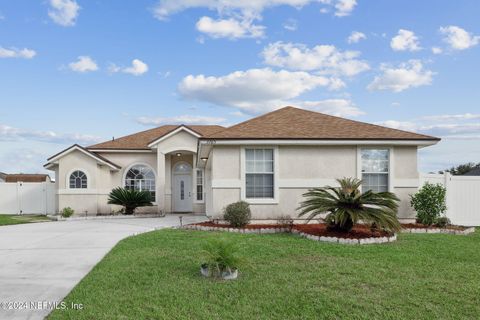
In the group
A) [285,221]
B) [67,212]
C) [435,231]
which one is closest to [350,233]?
[285,221]

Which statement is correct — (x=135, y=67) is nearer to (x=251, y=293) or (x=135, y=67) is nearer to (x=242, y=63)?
(x=242, y=63)

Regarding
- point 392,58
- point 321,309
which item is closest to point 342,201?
point 321,309

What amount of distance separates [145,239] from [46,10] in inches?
330

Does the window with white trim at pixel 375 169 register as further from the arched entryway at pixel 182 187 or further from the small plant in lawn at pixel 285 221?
the arched entryway at pixel 182 187

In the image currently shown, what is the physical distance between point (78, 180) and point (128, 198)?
3030 millimetres

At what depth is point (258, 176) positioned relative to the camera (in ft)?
45.4

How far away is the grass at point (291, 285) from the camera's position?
16.7 ft

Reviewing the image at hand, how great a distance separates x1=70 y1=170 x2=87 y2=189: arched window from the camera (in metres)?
20.5

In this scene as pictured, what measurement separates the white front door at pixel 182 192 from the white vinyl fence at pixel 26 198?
725 centimetres

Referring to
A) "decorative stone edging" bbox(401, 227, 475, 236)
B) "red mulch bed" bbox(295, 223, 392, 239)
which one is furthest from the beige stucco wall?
"red mulch bed" bbox(295, 223, 392, 239)

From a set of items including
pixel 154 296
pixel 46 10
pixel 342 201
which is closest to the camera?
pixel 154 296

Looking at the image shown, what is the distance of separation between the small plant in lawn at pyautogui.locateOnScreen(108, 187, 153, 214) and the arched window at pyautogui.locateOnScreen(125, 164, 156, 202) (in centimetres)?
208

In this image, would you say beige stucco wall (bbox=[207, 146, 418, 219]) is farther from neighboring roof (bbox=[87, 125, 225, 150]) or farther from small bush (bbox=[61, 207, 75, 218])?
small bush (bbox=[61, 207, 75, 218])

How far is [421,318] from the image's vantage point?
16.1ft
